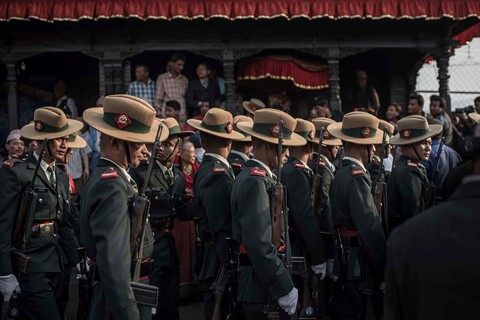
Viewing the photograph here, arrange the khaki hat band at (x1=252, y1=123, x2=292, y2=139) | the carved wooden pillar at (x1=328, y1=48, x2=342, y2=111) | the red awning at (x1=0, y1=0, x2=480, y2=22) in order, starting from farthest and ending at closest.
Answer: the carved wooden pillar at (x1=328, y1=48, x2=342, y2=111) → the red awning at (x1=0, y1=0, x2=480, y2=22) → the khaki hat band at (x1=252, y1=123, x2=292, y2=139)

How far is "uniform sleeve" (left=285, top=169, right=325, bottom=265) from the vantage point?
6.23 metres

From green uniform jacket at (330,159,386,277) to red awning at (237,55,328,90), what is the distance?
27.2 feet

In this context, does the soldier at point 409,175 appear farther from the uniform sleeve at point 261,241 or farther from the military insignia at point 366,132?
the uniform sleeve at point 261,241

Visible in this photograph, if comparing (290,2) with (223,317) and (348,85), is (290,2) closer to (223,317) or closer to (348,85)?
(348,85)

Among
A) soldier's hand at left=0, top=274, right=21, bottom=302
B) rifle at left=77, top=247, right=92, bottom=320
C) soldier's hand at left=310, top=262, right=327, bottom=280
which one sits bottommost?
soldier's hand at left=310, top=262, right=327, bottom=280

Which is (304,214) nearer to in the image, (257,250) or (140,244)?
(257,250)

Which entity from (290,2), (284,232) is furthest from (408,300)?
(290,2)

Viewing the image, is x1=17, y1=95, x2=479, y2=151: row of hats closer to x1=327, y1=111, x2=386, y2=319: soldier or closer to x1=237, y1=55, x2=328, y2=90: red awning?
x1=327, y1=111, x2=386, y2=319: soldier

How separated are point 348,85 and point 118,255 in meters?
12.7

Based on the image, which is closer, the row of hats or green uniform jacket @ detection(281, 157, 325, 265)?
the row of hats

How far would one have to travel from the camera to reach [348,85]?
52.5ft

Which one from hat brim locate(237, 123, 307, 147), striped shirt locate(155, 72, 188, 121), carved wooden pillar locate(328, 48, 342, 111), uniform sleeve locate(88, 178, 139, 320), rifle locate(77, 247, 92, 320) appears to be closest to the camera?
uniform sleeve locate(88, 178, 139, 320)

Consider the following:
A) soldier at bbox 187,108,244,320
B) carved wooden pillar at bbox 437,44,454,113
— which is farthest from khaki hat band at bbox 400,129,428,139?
carved wooden pillar at bbox 437,44,454,113

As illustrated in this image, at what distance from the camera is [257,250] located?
464 centimetres
